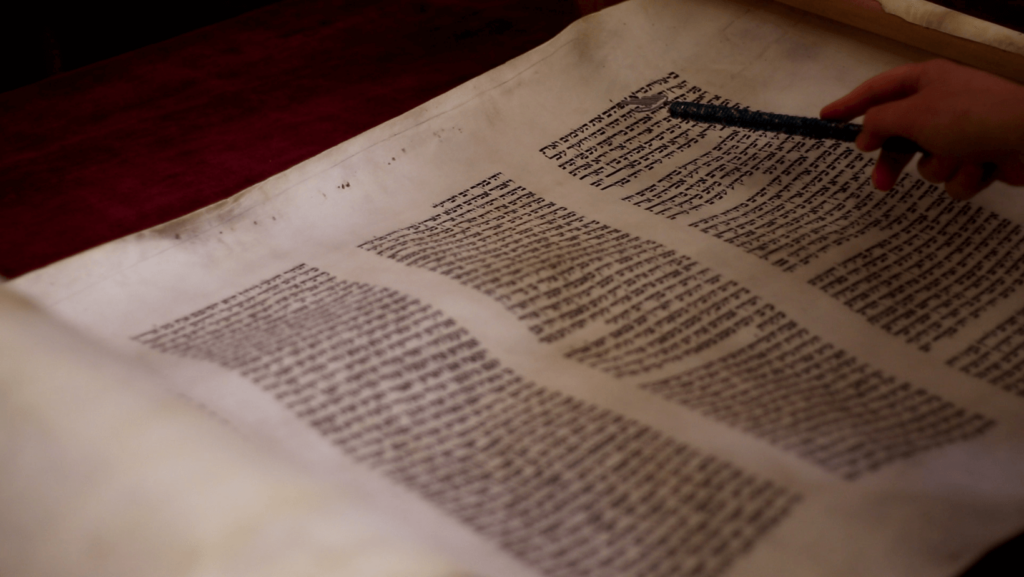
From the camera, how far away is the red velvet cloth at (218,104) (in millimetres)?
563

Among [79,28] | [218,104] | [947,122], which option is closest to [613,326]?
[947,122]

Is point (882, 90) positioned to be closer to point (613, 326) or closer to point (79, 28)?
point (613, 326)

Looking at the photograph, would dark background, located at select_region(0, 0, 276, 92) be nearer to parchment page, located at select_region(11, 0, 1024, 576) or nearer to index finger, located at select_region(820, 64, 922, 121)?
parchment page, located at select_region(11, 0, 1024, 576)

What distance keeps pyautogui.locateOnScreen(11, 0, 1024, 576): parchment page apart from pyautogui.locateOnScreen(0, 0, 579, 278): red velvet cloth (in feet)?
0.24

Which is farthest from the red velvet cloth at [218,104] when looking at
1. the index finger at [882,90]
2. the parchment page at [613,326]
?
the index finger at [882,90]

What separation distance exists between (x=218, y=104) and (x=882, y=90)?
1.83 ft

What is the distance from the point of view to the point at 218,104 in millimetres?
683

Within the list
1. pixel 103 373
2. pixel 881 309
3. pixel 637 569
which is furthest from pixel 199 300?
pixel 881 309

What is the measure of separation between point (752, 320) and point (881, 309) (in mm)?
83

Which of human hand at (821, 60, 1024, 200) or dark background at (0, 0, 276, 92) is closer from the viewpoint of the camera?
human hand at (821, 60, 1024, 200)

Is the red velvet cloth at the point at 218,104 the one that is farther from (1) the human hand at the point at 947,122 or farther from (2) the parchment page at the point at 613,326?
(1) the human hand at the point at 947,122

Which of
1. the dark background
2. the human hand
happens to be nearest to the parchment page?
the human hand

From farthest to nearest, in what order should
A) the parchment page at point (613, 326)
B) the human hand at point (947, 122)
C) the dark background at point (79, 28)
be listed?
1. the dark background at point (79, 28)
2. the human hand at point (947, 122)
3. the parchment page at point (613, 326)

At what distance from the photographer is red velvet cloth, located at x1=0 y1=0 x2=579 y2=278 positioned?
563mm
